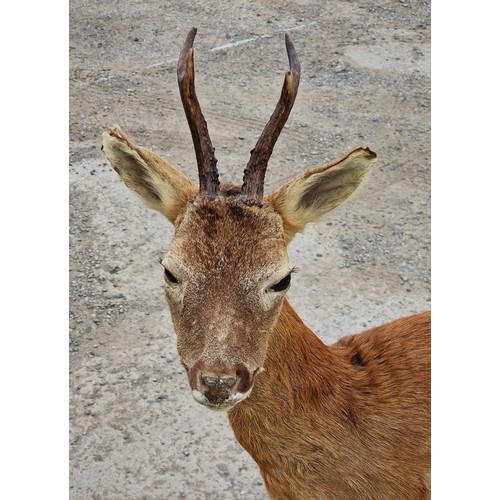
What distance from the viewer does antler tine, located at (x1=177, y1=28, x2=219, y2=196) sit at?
6.60ft

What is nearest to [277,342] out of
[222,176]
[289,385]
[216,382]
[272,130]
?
[289,385]

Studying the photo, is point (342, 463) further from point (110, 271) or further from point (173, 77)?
point (173, 77)

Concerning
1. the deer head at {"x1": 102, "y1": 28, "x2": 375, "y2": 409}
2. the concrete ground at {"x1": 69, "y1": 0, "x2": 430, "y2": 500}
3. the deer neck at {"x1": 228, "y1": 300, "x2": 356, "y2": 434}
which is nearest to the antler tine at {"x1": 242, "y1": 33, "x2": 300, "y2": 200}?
the deer head at {"x1": 102, "y1": 28, "x2": 375, "y2": 409}

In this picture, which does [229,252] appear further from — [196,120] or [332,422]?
[332,422]

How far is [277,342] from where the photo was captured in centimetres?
225

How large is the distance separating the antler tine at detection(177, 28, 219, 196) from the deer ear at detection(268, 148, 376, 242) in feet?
0.81

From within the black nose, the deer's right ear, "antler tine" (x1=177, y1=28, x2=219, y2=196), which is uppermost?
"antler tine" (x1=177, y1=28, x2=219, y2=196)

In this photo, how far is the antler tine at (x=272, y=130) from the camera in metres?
2.02

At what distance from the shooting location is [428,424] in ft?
8.11

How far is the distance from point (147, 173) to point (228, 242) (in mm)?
490

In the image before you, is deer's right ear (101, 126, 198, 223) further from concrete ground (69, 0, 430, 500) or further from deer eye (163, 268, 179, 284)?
concrete ground (69, 0, 430, 500)

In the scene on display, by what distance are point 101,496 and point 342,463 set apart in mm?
1743

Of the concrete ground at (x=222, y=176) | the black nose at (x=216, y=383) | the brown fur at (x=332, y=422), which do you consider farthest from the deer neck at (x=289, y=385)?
the concrete ground at (x=222, y=176)

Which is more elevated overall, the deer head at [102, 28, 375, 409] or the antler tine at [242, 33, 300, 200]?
the antler tine at [242, 33, 300, 200]
